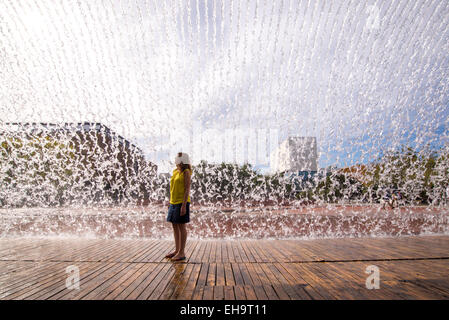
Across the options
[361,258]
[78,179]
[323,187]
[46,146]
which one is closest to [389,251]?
[361,258]

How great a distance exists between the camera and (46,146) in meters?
8.87

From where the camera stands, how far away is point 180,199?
352 cm

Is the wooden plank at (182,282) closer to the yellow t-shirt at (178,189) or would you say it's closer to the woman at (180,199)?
the woman at (180,199)

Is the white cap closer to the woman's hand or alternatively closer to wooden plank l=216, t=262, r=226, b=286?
the woman's hand

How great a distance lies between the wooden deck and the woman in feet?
1.33

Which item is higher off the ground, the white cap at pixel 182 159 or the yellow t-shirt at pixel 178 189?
the white cap at pixel 182 159

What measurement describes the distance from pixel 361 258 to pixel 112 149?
30.4 feet

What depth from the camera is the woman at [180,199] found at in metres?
3.49

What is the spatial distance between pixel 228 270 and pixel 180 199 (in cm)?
123

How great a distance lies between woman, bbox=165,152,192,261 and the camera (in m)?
3.49

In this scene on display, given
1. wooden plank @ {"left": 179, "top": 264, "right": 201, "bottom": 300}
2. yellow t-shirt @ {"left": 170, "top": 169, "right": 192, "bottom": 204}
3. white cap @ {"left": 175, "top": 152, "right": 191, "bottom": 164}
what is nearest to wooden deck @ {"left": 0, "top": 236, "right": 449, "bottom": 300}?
wooden plank @ {"left": 179, "top": 264, "right": 201, "bottom": 300}

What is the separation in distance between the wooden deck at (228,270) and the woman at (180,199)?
41 cm

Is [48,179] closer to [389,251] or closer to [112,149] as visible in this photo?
[112,149]

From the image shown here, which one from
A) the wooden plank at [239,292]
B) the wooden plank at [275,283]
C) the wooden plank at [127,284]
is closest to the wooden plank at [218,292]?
the wooden plank at [239,292]
